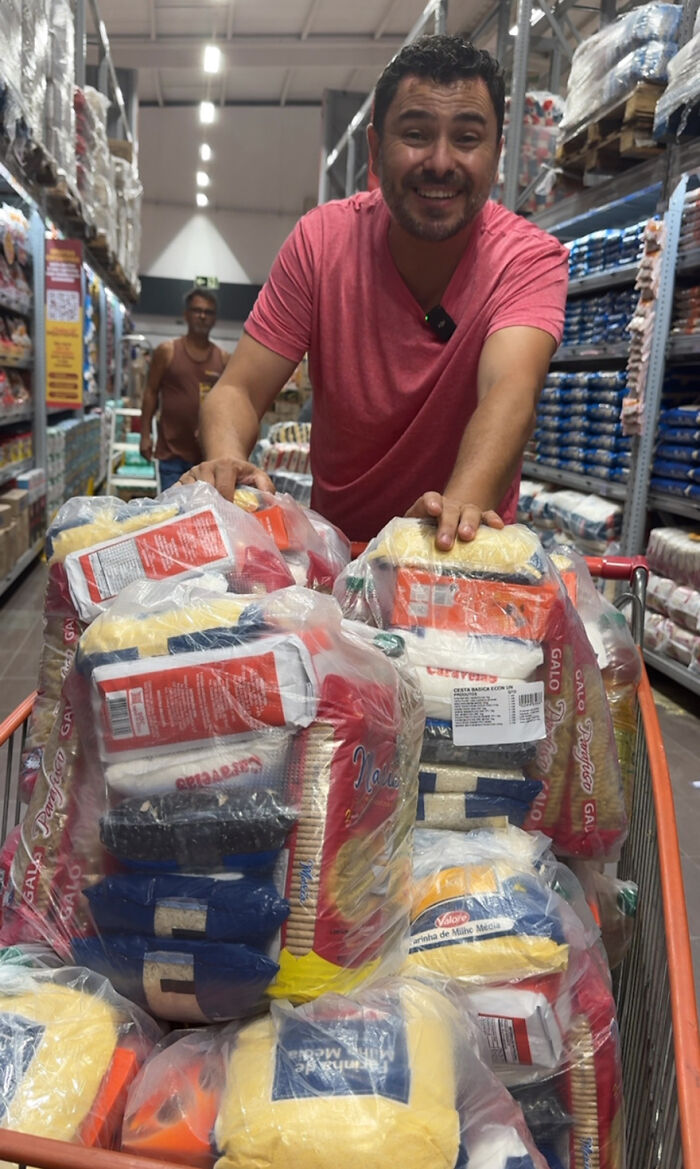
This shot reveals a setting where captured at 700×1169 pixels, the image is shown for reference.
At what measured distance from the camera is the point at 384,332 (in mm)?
1926

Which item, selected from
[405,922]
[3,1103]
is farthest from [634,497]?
[3,1103]

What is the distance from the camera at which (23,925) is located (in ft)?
3.09

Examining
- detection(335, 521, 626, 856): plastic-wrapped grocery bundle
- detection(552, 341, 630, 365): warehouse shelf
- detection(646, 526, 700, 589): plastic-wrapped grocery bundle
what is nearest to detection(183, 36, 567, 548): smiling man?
detection(335, 521, 626, 856): plastic-wrapped grocery bundle

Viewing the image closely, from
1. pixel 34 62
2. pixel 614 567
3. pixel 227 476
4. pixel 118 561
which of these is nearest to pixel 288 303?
pixel 227 476

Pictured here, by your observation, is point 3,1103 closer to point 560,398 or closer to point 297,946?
point 297,946

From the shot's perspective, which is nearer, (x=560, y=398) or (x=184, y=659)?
(x=184, y=659)

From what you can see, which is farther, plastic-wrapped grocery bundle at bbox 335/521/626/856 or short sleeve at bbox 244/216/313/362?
short sleeve at bbox 244/216/313/362

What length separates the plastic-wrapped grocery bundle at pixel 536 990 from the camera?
0.90m

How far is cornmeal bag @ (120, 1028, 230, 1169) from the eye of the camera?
2.41 feet

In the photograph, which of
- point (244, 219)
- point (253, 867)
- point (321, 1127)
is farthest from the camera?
point (244, 219)

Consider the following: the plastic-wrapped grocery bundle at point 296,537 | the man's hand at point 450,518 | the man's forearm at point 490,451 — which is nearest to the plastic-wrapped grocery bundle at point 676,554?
the man's forearm at point 490,451

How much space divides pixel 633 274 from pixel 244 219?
2223 centimetres

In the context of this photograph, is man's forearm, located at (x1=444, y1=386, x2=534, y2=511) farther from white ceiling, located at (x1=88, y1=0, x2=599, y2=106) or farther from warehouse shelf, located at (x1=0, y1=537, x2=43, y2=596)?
white ceiling, located at (x1=88, y1=0, x2=599, y2=106)

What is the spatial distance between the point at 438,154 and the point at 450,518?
0.81 m
